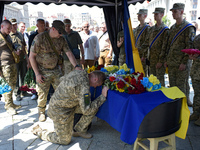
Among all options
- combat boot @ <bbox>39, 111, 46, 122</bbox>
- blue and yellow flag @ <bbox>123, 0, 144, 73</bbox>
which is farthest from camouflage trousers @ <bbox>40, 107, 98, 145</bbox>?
blue and yellow flag @ <bbox>123, 0, 144, 73</bbox>

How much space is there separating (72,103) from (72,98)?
0.33 ft

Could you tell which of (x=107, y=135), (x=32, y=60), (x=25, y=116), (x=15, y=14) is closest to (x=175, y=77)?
(x=107, y=135)

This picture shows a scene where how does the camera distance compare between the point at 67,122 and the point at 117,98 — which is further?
the point at 67,122

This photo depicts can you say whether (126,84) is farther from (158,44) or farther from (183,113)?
(158,44)

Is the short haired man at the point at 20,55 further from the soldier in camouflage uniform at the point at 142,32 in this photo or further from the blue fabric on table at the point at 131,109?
the blue fabric on table at the point at 131,109

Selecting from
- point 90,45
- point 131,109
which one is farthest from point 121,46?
point 131,109

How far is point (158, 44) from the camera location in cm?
440

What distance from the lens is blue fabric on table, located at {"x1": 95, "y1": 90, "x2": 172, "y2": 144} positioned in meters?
2.07

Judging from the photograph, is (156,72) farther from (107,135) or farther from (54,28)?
(54,28)

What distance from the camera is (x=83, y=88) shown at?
246 centimetres

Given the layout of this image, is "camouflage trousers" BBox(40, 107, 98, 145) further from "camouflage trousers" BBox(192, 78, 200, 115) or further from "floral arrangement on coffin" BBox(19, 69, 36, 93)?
"floral arrangement on coffin" BBox(19, 69, 36, 93)

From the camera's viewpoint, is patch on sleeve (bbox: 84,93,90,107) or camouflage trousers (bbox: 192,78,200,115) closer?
patch on sleeve (bbox: 84,93,90,107)

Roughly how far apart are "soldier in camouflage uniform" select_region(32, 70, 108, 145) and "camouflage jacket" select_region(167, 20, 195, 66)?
201 centimetres

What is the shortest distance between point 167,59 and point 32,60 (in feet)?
9.36
